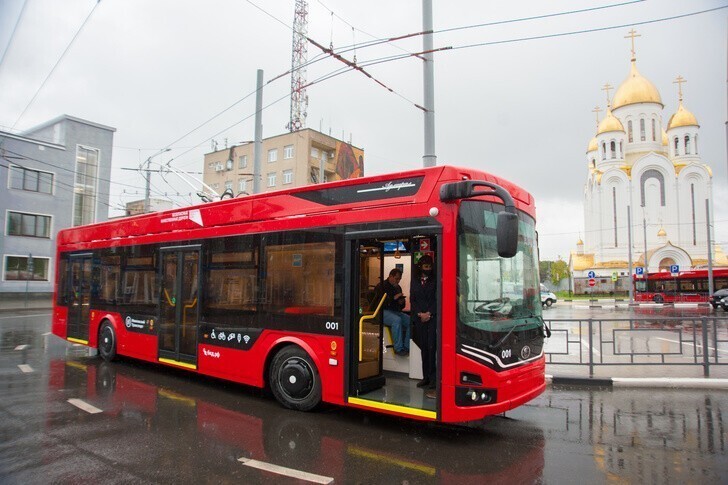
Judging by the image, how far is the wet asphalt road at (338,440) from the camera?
4.54m

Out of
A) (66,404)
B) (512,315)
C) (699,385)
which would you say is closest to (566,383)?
(699,385)

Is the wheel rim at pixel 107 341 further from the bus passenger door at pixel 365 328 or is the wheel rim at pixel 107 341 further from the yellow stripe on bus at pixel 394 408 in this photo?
the yellow stripe on bus at pixel 394 408

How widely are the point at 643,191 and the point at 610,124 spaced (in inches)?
401

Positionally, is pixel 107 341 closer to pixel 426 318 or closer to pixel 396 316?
pixel 396 316

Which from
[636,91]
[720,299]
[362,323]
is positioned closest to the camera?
[362,323]

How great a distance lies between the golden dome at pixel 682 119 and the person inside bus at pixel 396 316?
71296 mm

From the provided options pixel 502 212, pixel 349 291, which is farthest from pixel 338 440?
pixel 502 212

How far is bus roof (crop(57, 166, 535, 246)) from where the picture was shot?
5.71 meters

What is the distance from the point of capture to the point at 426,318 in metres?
6.12

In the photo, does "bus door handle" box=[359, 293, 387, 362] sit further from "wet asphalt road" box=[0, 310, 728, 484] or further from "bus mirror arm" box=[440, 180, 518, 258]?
"bus mirror arm" box=[440, 180, 518, 258]

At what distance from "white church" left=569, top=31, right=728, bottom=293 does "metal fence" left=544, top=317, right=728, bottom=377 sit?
5215cm

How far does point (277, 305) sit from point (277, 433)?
185 cm

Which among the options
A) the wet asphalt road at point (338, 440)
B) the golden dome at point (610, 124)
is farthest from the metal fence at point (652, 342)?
the golden dome at point (610, 124)

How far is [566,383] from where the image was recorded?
347 inches
